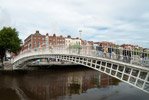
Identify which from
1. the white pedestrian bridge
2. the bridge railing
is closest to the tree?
the white pedestrian bridge

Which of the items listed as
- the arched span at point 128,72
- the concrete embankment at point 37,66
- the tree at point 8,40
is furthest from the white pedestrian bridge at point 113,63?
the tree at point 8,40

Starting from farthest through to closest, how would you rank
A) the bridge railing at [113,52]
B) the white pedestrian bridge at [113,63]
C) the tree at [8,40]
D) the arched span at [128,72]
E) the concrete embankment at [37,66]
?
the tree at [8,40], the concrete embankment at [37,66], the bridge railing at [113,52], the white pedestrian bridge at [113,63], the arched span at [128,72]

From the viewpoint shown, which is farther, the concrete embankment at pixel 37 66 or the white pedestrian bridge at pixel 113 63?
the concrete embankment at pixel 37 66

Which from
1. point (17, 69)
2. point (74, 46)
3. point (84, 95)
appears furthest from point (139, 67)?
point (17, 69)

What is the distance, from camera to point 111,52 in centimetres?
926

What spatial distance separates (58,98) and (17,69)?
1747 cm

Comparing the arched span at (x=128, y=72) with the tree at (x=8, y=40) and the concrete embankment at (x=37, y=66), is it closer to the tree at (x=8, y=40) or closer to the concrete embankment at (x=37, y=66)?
the concrete embankment at (x=37, y=66)

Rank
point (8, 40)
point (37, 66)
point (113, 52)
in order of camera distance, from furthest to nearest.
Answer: point (8, 40)
point (37, 66)
point (113, 52)

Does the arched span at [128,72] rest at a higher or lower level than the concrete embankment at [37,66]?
higher

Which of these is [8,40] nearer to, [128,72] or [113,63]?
[113,63]

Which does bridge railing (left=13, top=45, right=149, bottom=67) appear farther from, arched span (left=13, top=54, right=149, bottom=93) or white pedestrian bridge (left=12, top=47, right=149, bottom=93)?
arched span (left=13, top=54, right=149, bottom=93)

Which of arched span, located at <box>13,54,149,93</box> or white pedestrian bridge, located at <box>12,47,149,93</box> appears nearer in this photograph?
arched span, located at <box>13,54,149,93</box>

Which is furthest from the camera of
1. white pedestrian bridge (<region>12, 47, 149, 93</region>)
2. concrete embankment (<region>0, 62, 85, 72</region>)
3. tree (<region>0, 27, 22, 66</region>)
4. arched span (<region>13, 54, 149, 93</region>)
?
tree (<region>0, 27, 22, 66</region>)

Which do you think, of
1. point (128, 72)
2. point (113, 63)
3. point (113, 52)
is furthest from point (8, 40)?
point (128, 72)
